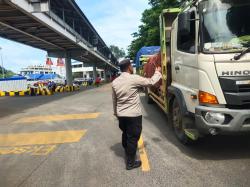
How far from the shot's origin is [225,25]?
19.0 ft

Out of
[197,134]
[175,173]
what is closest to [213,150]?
[197,134]

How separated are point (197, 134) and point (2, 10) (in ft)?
57.9

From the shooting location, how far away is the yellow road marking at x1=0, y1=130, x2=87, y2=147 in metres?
8.48

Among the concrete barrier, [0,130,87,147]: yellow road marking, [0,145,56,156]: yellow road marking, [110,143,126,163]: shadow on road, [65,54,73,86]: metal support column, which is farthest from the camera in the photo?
[65,54,73,86]: metal support column

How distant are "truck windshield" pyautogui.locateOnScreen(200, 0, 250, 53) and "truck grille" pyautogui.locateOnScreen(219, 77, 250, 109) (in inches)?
19.9

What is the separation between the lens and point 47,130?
33.4 feet

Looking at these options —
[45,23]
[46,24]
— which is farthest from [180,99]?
[46,24]

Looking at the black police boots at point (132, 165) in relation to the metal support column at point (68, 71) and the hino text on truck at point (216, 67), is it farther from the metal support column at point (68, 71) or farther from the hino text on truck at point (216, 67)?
the metal support column at point (68, 71)

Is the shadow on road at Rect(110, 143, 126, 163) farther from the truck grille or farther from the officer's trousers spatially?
the truck grille

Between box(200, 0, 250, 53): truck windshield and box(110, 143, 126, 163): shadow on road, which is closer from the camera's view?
box(200, 0, 250, 53): truck windshield

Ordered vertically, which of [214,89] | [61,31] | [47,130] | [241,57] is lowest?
[47,130]

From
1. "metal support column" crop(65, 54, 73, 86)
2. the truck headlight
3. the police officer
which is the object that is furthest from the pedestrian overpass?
the truck headlight

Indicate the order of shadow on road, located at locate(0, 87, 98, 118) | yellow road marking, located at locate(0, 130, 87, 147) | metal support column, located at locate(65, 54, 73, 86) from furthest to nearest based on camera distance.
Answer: metal support column, located at locate(65, 54, 73, 86) → shadow on road, located at locate(0, 87, 98, 118) → yellow road marking, located at locate(0, 130, 87, 147)

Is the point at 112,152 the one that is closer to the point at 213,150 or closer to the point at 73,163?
the point at 73,163
